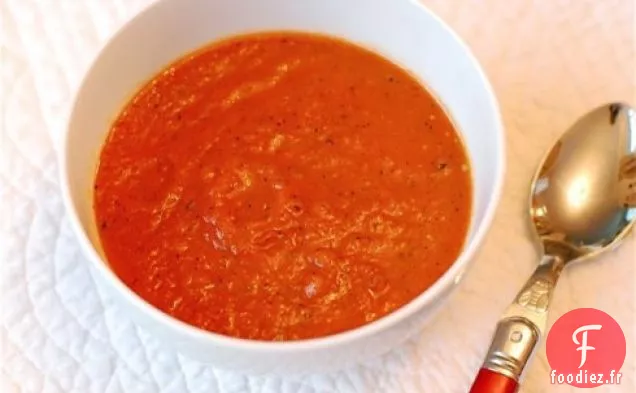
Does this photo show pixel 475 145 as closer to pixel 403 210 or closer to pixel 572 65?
pixel 403 210

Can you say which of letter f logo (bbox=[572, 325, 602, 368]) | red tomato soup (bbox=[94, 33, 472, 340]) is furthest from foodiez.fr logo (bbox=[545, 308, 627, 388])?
red tomato soup (bbox=[94, 33, 472, 340])

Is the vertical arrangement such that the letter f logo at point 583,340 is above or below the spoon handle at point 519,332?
above

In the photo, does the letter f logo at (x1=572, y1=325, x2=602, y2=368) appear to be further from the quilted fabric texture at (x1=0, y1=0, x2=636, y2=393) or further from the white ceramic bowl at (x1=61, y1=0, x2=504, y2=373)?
the white ceramic bowl at (x1=61, y1=0, x2=504, y2=373)

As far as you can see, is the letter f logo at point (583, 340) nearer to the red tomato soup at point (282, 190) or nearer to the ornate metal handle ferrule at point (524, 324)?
the ornate metal handle ferrule at point (524, 324)

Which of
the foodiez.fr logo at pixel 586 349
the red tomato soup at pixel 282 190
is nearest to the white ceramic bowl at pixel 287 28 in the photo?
the red tomato soup at pixel 282 190

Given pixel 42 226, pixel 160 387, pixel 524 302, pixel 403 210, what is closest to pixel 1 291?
pixel 42 226

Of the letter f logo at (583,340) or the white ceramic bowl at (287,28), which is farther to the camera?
the letter f logo at (583,340)

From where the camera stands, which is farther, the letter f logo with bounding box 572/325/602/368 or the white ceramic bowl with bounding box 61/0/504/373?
the letter f logo with bounding box 572/325/602/368
